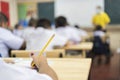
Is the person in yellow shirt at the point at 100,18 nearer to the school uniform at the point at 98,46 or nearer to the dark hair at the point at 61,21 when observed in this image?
the school uniform at the point at 98,46

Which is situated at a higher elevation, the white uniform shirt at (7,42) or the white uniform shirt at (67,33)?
the white uniform shirt at (7,42)

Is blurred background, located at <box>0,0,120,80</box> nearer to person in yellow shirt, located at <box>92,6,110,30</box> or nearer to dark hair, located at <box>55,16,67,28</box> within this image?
person in yellow shirt, located at <box>92,6,110,30</box>

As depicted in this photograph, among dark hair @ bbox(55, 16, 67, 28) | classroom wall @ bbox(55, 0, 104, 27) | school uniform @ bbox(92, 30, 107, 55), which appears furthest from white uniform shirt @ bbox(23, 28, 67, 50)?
classroom wall @ bbox(55, 0, 104, 27)

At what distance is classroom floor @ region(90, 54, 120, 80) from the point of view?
4691 millimetres

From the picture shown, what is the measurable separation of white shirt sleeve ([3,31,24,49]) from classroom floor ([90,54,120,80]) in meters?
2.08

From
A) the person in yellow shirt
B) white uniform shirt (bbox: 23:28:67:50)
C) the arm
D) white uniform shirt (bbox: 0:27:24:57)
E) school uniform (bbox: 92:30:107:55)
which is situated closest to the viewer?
the arm

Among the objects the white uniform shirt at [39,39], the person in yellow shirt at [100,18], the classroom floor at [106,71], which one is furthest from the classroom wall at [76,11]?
the white uniform shirt at [39,39]

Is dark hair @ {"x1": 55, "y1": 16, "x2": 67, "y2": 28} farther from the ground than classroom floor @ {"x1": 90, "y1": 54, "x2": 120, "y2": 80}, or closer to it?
farther from the ground

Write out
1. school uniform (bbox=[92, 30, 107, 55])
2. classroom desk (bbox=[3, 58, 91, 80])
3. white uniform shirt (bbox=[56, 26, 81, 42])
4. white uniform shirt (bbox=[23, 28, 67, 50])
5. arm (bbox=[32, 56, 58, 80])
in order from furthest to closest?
1. school uniform (bbox=[92, 30, 107, 55])
2. white uniform shirt (bbox=[56, 26, 81, 42])
3. white uniform shirt (bbox=[23, 28, 67, 50])
4. classroom desk (bbox=[3, 58, 91, 80])
5. arm (bbox=[32, 56, 58, 80])

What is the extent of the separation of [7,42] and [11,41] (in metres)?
0.05

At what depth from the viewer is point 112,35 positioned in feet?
25.7

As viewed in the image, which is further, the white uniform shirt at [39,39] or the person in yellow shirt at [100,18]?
the person in yellow shirt at [100,18]

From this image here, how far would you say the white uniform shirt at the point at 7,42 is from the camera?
9.04ft

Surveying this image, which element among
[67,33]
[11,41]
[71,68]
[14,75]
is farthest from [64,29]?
[14,75]
